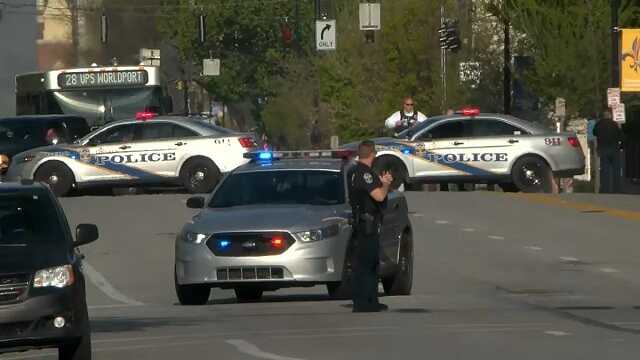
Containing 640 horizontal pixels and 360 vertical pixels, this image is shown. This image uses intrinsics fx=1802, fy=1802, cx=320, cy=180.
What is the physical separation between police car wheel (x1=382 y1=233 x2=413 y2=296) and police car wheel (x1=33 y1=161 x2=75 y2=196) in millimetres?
16990

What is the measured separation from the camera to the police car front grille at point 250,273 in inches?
690

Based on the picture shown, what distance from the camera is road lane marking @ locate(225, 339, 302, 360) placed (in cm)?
1294

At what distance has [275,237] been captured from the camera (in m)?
17.5

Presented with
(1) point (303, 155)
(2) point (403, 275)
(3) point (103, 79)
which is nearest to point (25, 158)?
(3) point (103, 79)

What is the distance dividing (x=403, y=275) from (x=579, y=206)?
1311 centimetres

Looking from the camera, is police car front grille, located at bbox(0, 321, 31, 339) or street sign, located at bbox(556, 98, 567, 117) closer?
police car front grille, located at bbox(0, 321, 31, 339)

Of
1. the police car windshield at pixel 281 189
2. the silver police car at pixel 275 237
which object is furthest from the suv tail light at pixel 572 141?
the police car windshield at pixel 281 189

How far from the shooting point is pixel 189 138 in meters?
35.7

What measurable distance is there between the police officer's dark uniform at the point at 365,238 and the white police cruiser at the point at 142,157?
60.2 ft

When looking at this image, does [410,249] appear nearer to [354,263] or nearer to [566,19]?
[354,263]

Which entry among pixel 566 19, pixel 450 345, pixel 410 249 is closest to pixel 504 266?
pixel 410 249

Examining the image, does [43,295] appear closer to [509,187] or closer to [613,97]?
[509,187]

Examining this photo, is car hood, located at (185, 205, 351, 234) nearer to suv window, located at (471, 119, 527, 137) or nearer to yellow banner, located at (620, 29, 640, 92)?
suv window, located at (471, 119, 527, 137)

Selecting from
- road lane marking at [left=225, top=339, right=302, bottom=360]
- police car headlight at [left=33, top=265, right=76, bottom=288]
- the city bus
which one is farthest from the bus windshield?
police car headlight at [left=33, top=265, right=76, bottom=288]
